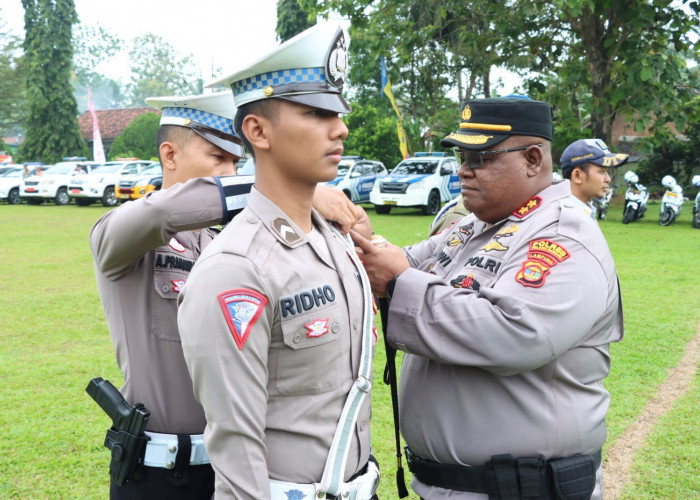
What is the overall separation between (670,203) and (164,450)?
17598mm

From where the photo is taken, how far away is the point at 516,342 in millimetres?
1818

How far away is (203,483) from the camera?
2.11 metres

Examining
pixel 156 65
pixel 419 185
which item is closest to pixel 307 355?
pixel 419 185

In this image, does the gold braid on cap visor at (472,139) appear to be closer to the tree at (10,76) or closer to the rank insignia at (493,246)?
the rank insignia at (493,246)

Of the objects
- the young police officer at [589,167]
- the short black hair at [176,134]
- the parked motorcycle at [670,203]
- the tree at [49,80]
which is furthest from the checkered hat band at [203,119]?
the tree at [49,80]

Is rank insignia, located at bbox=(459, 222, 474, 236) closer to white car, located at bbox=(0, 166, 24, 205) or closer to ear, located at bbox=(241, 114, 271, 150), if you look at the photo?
ear, located at bbox=(241, 114, 271, 150)

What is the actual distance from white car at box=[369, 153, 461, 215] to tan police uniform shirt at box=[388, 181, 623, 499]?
17.8 meters

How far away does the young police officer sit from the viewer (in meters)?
5.55

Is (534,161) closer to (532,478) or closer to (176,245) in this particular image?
(532,478)

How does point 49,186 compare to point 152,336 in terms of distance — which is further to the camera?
point 49,186

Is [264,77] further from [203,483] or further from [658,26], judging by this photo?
[658,26]

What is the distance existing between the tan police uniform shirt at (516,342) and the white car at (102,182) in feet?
74.8

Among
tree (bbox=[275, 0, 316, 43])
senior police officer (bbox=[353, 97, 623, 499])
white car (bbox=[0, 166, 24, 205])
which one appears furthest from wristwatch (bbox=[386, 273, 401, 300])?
tree (bbox=[275, 0, 316, 43])

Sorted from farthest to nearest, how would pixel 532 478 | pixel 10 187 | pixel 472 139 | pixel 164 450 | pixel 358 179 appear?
pixel 10 187 → pixel 358 179 → pixel 472 139 → pixel 164 450 → pixel 532 478
